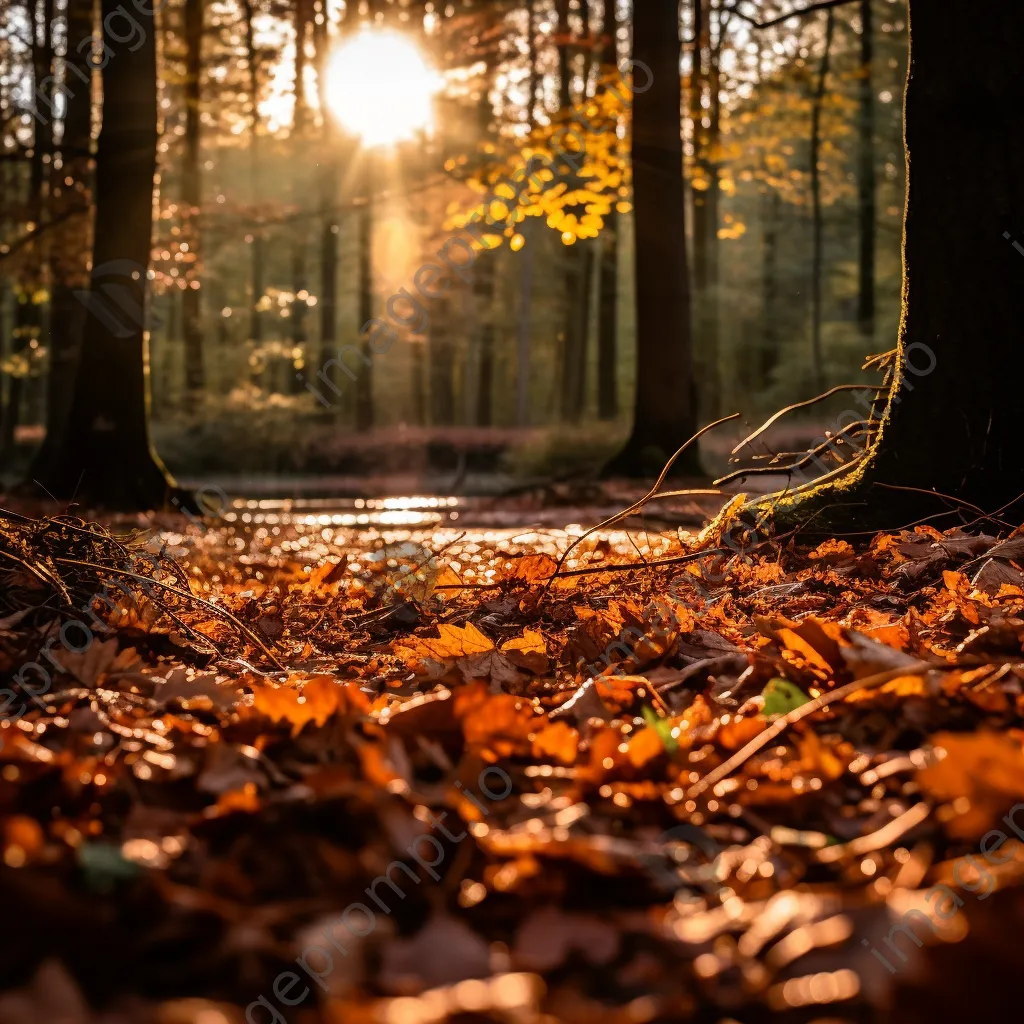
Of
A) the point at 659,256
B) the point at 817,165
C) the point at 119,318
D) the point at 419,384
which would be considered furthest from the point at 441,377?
the point at 119,318

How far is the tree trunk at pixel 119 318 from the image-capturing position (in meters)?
Result: 10.7

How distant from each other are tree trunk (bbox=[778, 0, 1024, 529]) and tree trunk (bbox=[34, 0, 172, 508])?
7.90m

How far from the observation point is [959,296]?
4582mm

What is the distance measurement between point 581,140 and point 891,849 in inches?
515

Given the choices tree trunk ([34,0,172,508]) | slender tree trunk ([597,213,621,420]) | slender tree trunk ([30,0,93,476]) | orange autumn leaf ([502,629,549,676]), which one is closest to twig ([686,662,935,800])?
orange autumn leaf ([502,629,549,676])

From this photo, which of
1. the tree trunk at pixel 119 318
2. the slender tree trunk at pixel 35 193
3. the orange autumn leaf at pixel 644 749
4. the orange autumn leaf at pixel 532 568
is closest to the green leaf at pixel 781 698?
the orange autumn leaf at pixel 644 749

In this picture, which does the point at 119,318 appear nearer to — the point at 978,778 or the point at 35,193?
the point at 35,193

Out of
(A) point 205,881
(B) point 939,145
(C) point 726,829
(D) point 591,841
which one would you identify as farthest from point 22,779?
(B) point 939,145

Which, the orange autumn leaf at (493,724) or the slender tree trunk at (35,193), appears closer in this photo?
the orange autumn leaf at (493,724)

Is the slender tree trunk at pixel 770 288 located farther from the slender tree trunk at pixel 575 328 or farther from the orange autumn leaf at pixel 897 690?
the orange autumn leaf at pixel 897 690

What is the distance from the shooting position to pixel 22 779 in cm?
178

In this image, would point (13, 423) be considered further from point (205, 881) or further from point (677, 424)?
point (205, 881)

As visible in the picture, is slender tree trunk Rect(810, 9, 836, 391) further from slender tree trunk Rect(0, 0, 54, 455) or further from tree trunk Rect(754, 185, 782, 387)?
slender tree trunk Rect(0, 0, 54, 455)

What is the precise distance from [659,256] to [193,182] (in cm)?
1542
